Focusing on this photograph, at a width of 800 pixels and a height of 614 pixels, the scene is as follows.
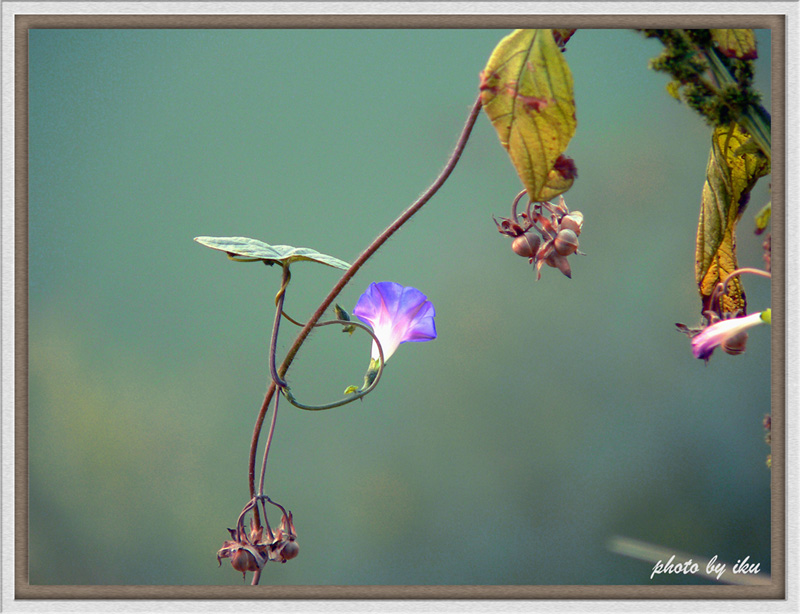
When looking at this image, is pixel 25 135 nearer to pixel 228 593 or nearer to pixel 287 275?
pixel 287 275

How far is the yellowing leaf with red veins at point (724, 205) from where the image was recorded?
39cm

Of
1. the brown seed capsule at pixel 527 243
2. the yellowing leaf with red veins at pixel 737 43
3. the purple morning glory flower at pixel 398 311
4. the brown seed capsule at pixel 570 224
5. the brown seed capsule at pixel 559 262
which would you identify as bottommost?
the purple morning glory flower at pixel 398 311

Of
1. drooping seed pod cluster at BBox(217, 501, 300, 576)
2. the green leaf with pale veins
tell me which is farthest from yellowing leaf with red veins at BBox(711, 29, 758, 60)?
drooping seed pod cluster at BBox(217, 501, 300, 576)

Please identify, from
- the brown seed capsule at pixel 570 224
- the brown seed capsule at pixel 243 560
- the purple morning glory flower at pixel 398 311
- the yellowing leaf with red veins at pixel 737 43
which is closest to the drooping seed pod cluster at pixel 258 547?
the brown seed capsule at pixel 243 560

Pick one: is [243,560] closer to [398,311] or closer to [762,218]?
[398,311]

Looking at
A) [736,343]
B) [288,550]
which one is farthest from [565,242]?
[288,550]

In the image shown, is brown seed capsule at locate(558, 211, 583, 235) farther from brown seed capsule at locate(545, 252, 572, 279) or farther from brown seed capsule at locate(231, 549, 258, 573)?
brown seed capsule at locate(231, 549, 258, 573)

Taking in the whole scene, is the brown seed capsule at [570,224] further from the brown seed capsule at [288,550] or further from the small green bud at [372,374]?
the brown seed capsule at [288,550]

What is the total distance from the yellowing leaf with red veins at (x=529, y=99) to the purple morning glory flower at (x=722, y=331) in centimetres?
14

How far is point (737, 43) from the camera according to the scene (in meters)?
0.35

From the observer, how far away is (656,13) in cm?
44

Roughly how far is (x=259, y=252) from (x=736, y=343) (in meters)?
0.29

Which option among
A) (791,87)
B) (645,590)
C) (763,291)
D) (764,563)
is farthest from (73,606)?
(763,291)

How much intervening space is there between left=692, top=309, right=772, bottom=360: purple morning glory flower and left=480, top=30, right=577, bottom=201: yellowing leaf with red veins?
14cm
